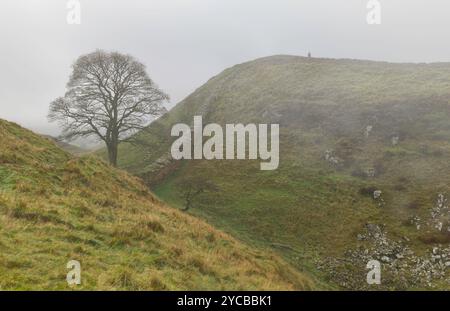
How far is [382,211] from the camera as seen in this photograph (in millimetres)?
30984

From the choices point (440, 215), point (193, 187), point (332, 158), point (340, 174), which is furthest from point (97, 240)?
point (332, 158)

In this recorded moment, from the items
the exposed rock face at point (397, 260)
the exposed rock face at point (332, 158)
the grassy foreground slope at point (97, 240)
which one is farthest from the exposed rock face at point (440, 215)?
the grassy foreground slope at point (97, 240)

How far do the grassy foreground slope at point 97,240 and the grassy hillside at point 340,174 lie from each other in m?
9.13

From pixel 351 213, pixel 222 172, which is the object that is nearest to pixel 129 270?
pixel 351 213

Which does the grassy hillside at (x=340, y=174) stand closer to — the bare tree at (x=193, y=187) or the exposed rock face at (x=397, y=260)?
the exposed rock face at (x=397, y=260)

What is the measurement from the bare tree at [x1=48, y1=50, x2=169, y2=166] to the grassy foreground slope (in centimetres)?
1661

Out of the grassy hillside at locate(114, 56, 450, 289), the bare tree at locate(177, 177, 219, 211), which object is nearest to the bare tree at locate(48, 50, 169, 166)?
the grassy hillside at locate(114, 56, 450, 289)

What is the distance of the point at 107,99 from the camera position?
40188 mm

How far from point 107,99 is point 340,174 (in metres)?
25.3

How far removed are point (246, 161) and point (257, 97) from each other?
20.6m

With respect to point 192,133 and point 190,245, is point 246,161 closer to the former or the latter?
point 192,133

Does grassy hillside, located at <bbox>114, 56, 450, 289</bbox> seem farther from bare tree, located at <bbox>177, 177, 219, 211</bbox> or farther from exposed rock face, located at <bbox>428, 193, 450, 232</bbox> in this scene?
bare tree, located at <bbox>177, 177, 219, 211</bbox>

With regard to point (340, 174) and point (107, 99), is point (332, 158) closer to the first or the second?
point (340, 174)

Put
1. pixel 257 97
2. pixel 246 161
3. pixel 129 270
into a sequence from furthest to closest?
pixel 257 97, pixel 246 161, pixel 129 270
